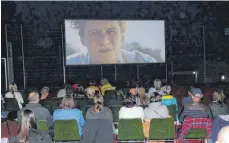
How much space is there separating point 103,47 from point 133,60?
3.94 feet

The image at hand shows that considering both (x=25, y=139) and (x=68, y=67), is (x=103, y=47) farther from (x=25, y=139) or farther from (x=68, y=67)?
(x=25, y=139)

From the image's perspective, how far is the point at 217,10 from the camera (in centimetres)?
1477

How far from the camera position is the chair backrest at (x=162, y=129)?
16.6ft

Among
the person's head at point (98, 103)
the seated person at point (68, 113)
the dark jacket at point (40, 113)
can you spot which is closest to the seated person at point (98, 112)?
the person's head at point (98, 103)

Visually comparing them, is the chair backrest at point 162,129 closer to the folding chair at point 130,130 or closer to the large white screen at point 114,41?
the folding chair at point 130,130

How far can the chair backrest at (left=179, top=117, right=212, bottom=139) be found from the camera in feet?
16.9

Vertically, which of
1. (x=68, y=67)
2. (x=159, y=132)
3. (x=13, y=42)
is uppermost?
(x=13, y=42)

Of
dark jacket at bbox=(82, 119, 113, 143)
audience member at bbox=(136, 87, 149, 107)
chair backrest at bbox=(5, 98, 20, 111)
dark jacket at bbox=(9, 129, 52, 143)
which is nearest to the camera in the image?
dark jacket at bbox=(9, 129, 52, 143)

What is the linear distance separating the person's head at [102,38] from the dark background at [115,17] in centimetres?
27

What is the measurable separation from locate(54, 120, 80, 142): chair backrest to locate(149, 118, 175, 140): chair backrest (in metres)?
0.98

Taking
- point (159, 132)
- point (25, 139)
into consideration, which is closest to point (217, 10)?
point (159, 132)

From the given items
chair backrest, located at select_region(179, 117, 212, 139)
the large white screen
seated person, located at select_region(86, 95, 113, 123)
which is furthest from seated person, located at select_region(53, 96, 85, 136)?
the large white screen

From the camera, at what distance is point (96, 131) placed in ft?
16.2

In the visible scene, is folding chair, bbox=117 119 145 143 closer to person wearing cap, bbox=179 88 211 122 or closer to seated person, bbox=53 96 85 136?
seated person, bbox=53 96 85 136
